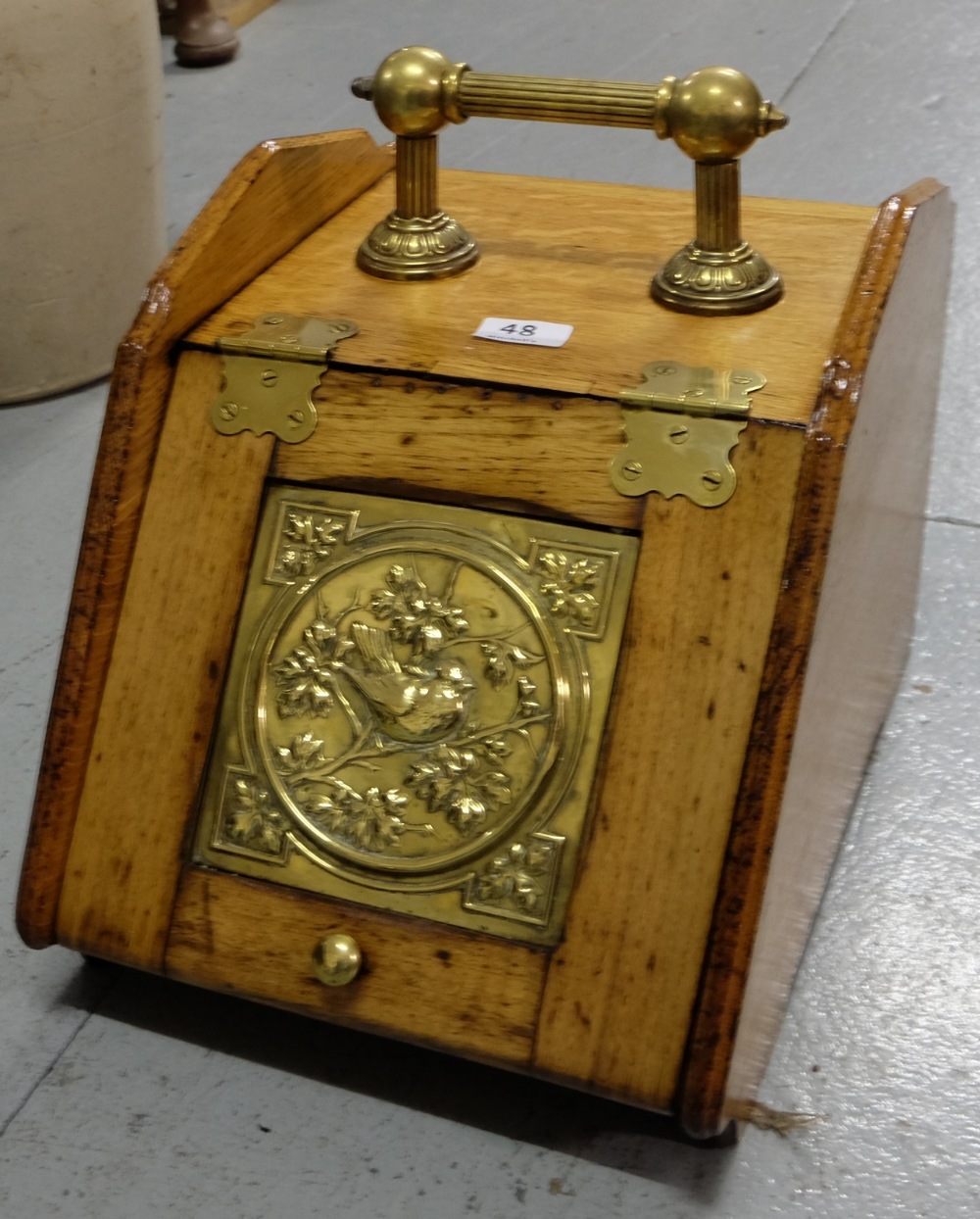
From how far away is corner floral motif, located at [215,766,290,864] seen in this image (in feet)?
3.81

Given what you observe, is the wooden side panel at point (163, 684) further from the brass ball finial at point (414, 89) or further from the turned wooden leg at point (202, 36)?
the turned wooden leg at point (202, 36)

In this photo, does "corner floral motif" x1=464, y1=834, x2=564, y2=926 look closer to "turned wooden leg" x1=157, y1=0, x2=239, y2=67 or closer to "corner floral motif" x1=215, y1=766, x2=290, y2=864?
"corner floral motif" x1=215, y1=766, x2=290, y2=864

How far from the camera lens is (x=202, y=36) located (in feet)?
10.9

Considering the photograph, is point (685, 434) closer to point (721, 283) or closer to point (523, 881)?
point (721, 283)

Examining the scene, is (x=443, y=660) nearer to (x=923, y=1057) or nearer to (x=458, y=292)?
(x=458, y=292)

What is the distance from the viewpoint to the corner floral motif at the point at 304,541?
119 centimetres

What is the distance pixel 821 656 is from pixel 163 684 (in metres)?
0.53

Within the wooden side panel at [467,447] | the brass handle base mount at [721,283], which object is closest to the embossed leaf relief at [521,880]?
the wooden side panel at [467,447]

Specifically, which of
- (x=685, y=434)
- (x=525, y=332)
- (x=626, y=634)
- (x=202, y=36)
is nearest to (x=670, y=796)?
(x=626, y=634)

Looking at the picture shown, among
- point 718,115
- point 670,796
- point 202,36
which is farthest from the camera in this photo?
point 202,36

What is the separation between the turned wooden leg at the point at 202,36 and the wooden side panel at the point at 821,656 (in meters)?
2.37

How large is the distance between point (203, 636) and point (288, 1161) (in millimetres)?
423

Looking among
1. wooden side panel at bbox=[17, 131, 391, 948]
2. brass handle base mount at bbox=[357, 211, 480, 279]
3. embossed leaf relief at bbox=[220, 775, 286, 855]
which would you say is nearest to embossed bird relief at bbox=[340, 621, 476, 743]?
embossed leaf relief at bbox=[220, 775, 286, 855]

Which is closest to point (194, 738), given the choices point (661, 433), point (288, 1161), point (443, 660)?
point (443, 660)
